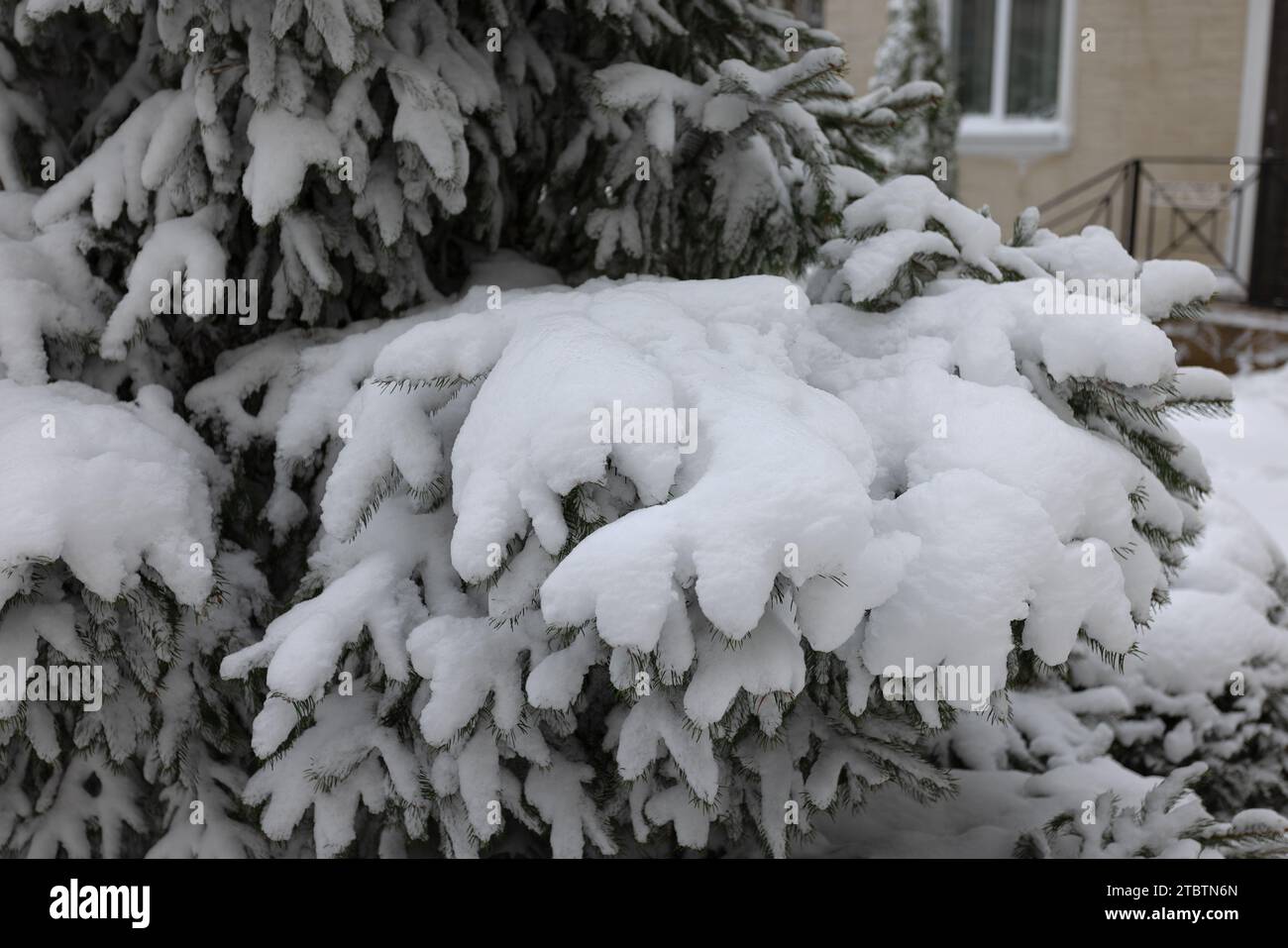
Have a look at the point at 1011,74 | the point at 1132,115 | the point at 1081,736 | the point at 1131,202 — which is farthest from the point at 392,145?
the point at 1011,74

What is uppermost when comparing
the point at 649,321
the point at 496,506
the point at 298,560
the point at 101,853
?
the point at 649,321

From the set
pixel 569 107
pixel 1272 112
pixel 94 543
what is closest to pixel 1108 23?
pixel 1272 112

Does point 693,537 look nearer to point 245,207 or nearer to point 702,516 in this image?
point 702,516

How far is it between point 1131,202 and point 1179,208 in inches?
20.1

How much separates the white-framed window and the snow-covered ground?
23.8 feet

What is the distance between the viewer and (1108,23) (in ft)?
33.8

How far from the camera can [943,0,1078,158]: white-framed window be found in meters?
10.7

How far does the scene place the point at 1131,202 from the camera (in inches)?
381

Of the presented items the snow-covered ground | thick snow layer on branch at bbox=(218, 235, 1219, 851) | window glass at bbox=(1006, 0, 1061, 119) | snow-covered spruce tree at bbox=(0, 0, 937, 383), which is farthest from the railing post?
thick snow layer on branch at bbox=(218, 235, 1219, 851)

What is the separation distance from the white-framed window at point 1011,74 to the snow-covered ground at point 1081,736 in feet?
23.8

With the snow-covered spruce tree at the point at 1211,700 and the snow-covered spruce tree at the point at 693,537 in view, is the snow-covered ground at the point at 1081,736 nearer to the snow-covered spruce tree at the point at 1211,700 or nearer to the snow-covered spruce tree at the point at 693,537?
the snow-covered spruce tree at the point at 1211,700

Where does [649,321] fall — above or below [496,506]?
above

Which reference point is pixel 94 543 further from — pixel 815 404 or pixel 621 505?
pixel 815 404

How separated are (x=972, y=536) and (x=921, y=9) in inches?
361
